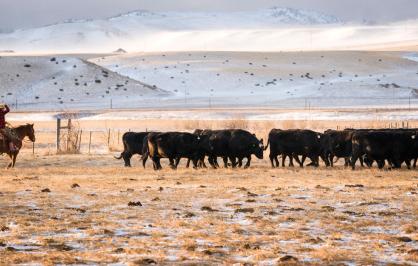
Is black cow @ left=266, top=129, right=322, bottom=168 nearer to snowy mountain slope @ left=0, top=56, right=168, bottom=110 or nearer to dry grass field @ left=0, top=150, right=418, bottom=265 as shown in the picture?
dry grass field @ left=0, top=150, right=418, bottom=265

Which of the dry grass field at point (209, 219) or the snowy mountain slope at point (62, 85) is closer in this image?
the dry grass field at point (209, 219)

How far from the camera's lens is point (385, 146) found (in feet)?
99.7

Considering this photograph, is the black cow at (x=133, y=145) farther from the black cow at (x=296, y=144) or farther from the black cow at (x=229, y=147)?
the black cow at (x=296, y=144)

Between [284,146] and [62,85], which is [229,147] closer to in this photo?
[284,146]

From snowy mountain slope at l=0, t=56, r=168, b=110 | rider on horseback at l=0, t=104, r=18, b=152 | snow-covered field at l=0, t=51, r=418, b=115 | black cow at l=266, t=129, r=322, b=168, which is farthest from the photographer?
snowy mountain slope at l=0, t=56, r=168, b=110

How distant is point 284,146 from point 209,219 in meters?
16.3

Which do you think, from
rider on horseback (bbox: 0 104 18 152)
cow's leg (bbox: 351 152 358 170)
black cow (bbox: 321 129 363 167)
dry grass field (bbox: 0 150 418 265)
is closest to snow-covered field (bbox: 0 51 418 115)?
black cow (bbox: 321 129 363 167)

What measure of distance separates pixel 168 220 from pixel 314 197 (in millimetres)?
4704

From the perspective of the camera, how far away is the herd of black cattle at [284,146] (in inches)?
1202

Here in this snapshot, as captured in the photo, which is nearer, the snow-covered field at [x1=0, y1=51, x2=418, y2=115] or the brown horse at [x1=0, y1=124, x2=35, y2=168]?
the brown horse at [x1=0, y1=124, x2=35, y2=168]

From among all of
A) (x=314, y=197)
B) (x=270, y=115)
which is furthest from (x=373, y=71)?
(x=314, y=197)

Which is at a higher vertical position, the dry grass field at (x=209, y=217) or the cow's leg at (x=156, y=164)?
the cow's leg at (x=156, y=164)

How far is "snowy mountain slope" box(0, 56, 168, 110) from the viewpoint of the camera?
330ft

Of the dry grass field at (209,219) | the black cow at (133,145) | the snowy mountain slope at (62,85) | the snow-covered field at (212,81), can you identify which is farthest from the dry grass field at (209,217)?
the snowy mountain slope at (62,85)
